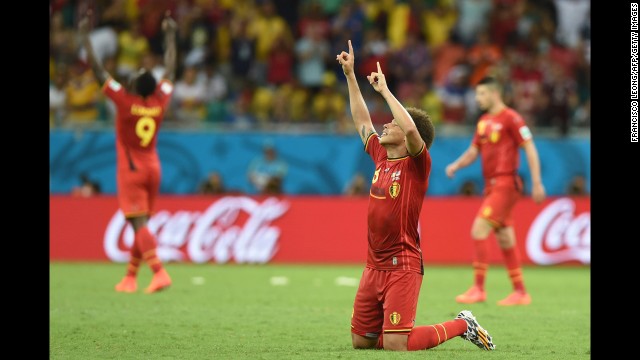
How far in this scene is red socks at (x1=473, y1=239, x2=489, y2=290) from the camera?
12148 millimetres

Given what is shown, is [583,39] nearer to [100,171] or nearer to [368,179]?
[368,179]

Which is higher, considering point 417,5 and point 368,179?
point 417,5

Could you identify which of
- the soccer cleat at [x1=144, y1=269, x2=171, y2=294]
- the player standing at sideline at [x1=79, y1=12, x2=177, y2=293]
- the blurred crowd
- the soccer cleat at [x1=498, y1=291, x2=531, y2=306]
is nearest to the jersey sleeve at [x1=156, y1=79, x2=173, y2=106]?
the player standing at sideline at [x1=79, y1=12, x2=177, y2=293]

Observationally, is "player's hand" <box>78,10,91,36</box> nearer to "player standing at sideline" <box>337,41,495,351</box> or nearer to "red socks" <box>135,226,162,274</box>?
"red socks" <box>135,226,162,274</box>

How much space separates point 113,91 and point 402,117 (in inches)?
234

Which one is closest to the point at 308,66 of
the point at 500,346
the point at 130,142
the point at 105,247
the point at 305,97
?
the point at 305,97

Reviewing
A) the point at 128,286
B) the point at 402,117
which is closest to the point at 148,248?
the point at 128,286

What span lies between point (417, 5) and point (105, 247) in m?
9.38

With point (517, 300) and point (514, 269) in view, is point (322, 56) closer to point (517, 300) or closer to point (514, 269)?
point (514, 269)

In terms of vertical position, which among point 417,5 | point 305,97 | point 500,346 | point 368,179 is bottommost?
point 500,346

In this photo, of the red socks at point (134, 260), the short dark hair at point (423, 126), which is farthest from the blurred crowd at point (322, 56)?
the short dark hair at point (423, 126)

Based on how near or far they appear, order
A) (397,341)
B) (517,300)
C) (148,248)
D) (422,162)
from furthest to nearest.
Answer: (148,248) < (517,300) < (422,162) < (397,341)

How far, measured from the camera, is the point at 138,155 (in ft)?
42.3

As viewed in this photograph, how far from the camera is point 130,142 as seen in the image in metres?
12.9
